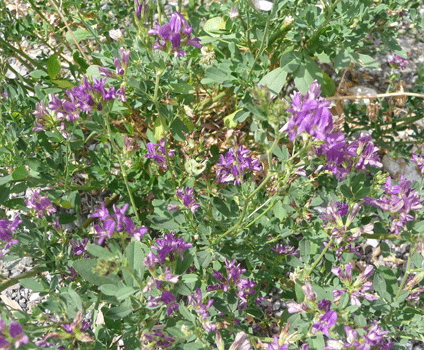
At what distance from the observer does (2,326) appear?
142cm

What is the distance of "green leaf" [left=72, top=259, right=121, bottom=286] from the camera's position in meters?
1.68

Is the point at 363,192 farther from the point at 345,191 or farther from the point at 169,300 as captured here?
the point at 169,300

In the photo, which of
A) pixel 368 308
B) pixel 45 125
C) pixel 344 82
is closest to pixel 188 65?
pixel 45 125

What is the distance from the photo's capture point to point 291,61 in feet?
7.88

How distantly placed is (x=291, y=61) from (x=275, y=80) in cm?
18

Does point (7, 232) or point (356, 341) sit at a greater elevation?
point (7, 232)

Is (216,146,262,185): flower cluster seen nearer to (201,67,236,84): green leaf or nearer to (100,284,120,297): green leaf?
(201,67,236,84): green leaf

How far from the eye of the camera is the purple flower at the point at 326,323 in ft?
5.39

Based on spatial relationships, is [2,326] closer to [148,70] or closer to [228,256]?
[228,256]

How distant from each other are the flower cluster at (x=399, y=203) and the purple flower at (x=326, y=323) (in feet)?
2.25

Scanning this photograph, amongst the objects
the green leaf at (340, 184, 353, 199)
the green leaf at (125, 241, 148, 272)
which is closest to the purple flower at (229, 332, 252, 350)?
the green leaf at (125, 241, 148, 272)

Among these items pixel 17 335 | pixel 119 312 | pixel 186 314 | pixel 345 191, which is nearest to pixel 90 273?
pixel 119 312

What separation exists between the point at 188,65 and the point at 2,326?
1899 mm

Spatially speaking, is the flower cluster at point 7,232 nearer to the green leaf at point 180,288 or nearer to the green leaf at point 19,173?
the green leaf at point 19,173
